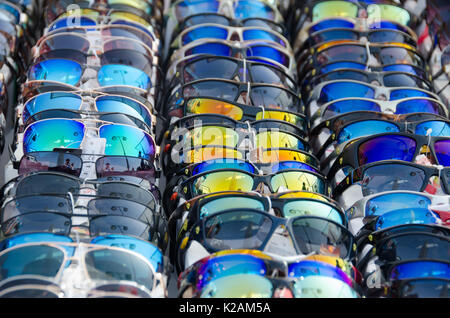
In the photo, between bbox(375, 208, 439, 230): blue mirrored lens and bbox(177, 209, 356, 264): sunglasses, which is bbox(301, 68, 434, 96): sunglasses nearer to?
bbox(375, 208, 439, 230): blue mirrored lens

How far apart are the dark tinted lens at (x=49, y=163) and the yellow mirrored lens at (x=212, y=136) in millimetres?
453

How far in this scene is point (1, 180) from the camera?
11.3ft

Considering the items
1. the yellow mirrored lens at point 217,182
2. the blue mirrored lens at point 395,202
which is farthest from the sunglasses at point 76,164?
the blue mirrored lens at point 395,202

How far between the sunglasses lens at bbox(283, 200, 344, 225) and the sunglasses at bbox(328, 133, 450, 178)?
1.41 feet

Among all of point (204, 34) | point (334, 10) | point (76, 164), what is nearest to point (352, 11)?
point (334, 10)

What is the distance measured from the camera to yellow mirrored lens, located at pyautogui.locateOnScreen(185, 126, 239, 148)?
3375 mm

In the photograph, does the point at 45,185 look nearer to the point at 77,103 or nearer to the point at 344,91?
the point at 77,103

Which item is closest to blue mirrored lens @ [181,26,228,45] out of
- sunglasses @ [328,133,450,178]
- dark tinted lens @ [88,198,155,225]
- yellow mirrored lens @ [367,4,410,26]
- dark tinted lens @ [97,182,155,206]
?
yellow mirrored lens @ [367,4,410,26]

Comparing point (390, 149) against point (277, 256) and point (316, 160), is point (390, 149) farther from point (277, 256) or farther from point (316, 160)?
point (277, 256)

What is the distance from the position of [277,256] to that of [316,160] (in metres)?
0.82

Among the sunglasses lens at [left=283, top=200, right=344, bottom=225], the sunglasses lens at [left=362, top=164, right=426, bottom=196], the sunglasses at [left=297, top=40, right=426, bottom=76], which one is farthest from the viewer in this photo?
the sunglasses at [left=297, top=40, right=426, bottom=76]

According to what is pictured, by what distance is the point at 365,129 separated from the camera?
11.7 feet

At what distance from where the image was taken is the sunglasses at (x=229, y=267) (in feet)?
8.73

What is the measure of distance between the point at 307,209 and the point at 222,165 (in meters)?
0.40
